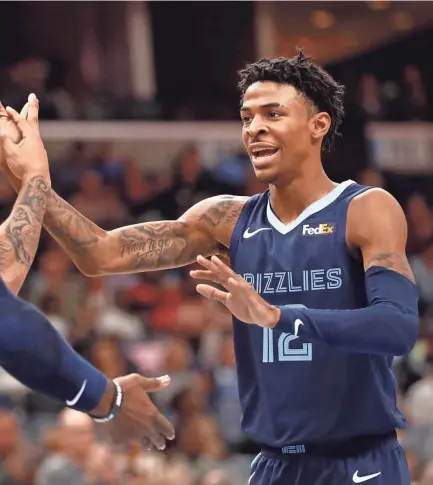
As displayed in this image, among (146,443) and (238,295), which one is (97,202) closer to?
(146,443)

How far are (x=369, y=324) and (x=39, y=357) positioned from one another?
113 centimetres

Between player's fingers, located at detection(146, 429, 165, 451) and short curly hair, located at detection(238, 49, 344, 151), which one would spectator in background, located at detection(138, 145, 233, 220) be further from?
player's fingers, located at detection(146, 429, 165, 451)

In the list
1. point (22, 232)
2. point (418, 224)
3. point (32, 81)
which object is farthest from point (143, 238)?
point (418, 224)

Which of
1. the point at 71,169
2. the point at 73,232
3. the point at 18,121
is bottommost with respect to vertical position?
the point at 73,232

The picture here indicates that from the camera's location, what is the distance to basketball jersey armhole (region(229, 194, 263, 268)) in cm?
454

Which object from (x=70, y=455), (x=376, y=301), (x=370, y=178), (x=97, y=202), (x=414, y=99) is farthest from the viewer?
(x=414, y=99)

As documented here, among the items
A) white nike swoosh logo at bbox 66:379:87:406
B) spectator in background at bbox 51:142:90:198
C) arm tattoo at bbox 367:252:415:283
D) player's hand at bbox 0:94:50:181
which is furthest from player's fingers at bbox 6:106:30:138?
spectator in background at bbox 51:142:90:198

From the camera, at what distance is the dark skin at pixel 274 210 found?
13.8ft

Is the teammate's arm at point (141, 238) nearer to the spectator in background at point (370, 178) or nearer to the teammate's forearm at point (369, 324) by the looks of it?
the teammate's forearm at point (369, 324)

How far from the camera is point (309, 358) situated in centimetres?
419

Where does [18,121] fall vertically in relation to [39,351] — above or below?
above

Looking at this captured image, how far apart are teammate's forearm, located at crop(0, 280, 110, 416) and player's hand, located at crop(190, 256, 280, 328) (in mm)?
496

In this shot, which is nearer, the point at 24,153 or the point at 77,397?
the point at 77,397

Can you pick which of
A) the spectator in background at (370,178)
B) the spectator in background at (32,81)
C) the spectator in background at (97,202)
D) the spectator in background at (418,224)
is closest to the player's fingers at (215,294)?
the spectator in background at (97,202)
